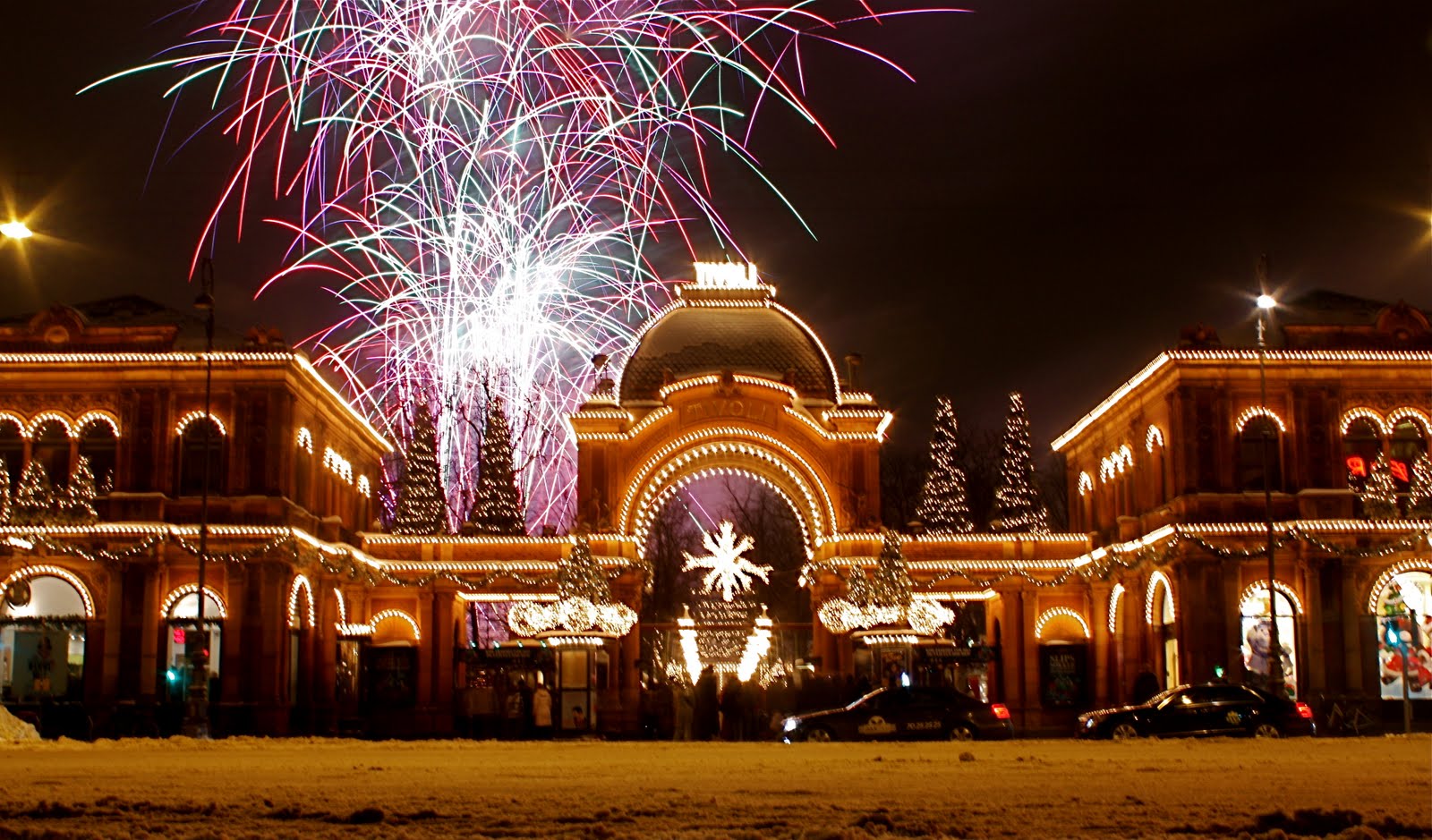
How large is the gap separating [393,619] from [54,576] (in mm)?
11368

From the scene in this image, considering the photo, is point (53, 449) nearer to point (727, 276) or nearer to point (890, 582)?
point (890, 582)

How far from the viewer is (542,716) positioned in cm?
4303

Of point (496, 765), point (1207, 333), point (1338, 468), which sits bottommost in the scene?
point (496, 765)

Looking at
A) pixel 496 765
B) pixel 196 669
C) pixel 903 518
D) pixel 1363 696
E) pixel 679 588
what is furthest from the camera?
pixel 679 588

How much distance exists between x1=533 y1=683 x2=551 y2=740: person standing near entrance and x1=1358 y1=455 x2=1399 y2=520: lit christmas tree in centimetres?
2156

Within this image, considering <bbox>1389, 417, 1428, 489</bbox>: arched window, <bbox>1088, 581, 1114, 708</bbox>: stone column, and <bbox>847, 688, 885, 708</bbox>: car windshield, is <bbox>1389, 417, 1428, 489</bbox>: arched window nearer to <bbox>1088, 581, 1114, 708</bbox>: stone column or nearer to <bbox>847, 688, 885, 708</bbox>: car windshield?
<bbox>1088, 581, 1114, 708</bbox>: stone column

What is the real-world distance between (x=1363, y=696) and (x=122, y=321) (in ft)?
110

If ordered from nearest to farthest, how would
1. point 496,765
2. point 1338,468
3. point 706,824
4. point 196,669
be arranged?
point 706,824 → point 496,765 → point 196,669 → point 1338,468

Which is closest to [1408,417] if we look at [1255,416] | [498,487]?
[1255,416]

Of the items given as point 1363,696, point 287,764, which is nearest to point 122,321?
point 287,764

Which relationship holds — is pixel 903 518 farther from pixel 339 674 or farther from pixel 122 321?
pixel 122 321

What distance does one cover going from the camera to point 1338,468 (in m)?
46.4

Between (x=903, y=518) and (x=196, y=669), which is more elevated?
(x=903, y=518)

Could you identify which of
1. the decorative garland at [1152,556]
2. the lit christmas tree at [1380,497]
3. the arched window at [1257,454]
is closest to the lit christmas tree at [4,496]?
the decorative garland at [1152,556]
